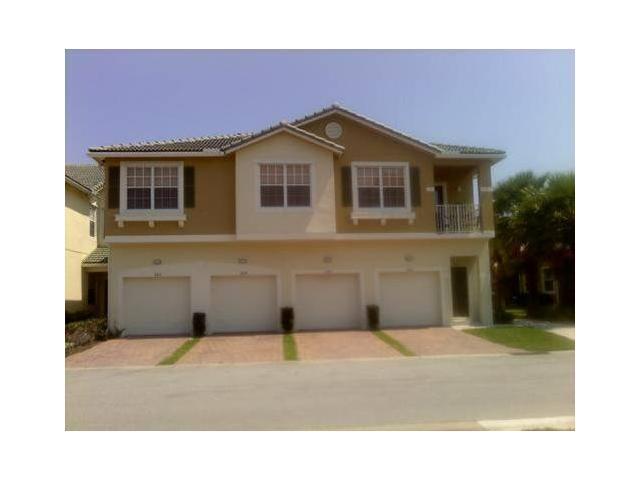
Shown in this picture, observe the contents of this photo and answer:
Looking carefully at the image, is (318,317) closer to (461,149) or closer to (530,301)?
(461,149)

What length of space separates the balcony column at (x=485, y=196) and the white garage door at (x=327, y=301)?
4.96 metres

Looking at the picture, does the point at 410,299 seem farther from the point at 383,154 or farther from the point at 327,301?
the point at 383,154

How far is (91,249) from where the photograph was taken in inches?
842

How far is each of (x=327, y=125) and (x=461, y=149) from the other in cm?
497

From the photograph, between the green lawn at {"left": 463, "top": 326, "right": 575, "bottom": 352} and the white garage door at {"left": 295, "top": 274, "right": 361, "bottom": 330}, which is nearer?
the green lawn at {"left": 463, "top": 326, "right": 575, "bottom": 352}

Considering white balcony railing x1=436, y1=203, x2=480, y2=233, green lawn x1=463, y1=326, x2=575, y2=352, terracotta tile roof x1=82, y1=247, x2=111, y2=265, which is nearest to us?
green lawn x1=463, y1=326, x2=575, y2=352

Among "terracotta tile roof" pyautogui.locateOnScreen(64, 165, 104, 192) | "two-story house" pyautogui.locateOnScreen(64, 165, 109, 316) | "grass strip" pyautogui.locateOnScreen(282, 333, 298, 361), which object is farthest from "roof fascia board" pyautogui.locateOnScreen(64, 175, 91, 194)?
"grass strip" pyautogui.locateOnScreen(282, 333, 298, 361)

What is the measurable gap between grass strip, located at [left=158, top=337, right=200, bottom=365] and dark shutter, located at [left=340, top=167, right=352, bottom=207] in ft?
21.4

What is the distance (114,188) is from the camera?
15961 mm

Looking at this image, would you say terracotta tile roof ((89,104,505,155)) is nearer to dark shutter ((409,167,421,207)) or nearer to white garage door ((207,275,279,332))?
dark shutter ((409,167,421,207))

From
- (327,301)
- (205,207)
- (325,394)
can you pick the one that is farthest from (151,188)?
(325,394)

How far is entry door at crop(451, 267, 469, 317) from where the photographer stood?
17734 mm

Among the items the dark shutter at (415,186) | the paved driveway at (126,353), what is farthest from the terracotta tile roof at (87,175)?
the dark shutter at (415,186)

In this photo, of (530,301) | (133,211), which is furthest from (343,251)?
(530,301)
